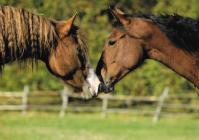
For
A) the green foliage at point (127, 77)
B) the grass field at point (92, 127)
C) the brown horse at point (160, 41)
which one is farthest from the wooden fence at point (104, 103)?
the brown horse at point (160, 41)

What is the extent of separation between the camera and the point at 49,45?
759 centimetres

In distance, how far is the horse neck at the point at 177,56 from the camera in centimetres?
854

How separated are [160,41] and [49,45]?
165 centimetres

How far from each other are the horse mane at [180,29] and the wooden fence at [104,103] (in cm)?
1461

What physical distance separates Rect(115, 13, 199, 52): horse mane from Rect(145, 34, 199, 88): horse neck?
0.23 ft

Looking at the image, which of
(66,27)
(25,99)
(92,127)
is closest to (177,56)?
(66,27)

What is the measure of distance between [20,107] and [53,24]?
16.2m

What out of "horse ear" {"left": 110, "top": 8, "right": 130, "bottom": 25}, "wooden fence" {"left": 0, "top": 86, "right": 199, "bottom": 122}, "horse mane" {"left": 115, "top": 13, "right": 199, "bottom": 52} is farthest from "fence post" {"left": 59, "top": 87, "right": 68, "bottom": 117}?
"horse mane" {"left": 115, "top": 13, "right": 199, "bottom": 52}

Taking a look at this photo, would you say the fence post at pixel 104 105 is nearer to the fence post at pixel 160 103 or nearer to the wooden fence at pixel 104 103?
the wooden fence at pixel 104 103

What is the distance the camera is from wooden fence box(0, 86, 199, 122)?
23.6 m

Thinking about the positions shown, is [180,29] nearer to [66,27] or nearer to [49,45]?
[66,27]

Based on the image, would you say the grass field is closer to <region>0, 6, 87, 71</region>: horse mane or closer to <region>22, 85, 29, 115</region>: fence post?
<region>22, 85, 29, 115</region>: fence post

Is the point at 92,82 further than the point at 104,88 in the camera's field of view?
No

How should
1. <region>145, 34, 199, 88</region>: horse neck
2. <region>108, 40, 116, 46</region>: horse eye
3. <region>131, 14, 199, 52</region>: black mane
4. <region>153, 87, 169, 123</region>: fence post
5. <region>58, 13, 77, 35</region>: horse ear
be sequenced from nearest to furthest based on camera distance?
<region>58, 13, 77, 35</region>: horse ear, <region>131, 14, 199, 52</region>: black mane, <region>145, 34, 199, 88</region>: horse neck, <region>108, 40, 116, 46</region>: horse eye, <region>153, 87, 169, 123</region>: fence post
